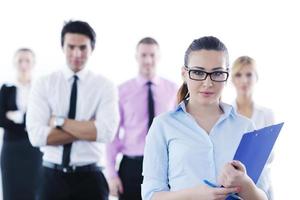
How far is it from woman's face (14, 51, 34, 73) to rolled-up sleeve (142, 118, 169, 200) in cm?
266

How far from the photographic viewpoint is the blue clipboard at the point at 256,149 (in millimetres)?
1406

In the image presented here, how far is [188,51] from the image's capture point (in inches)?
65.9

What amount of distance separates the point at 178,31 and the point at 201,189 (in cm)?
279

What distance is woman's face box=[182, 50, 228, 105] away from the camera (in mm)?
1565

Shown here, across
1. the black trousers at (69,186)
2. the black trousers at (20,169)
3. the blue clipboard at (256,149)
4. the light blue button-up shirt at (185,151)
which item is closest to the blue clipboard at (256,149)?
the blue clipboard at (256,149)

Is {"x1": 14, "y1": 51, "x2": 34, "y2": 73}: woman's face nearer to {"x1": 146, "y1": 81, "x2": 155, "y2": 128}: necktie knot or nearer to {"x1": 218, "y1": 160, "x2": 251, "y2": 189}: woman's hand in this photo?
{"x1": 146, "y1": 81, "x2": 155, "y2": 128}: necktie knot

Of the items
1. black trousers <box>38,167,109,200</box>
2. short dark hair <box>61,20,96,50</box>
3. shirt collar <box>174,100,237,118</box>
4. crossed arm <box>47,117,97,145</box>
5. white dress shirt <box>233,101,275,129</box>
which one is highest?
short dark hair <box>61,20,96,50</box>

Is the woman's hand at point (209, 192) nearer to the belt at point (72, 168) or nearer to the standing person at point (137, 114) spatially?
the belt at point (72, 168)

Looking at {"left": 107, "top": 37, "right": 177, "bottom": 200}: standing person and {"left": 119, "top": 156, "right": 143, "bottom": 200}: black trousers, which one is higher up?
{"left": 107, "top": 37, "right": 177, "bottom": 200}: standing person

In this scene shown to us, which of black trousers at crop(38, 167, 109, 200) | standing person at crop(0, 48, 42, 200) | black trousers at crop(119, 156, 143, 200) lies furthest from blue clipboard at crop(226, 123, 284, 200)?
standing person at crop(0, 48, 42, 200)

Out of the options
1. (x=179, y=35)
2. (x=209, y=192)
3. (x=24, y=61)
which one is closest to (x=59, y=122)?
(x=209, y=192)

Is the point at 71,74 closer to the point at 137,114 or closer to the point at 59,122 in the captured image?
the point at 59,122

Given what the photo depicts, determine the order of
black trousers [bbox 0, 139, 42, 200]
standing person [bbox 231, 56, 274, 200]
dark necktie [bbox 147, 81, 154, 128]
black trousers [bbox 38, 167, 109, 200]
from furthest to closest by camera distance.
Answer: black trousers [bbox 0, 139, 42, 200] < dark necktie [bbox 147, 81, 154, 128] < standing person [bbox 231, 56, 274, 200] < black trousers [bbox 38, 167, 109, 200]

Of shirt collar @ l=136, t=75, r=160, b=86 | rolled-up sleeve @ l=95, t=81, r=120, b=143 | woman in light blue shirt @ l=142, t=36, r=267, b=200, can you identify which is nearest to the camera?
woman in light blue shirt @ l=142, t=36, r=267, b=200
